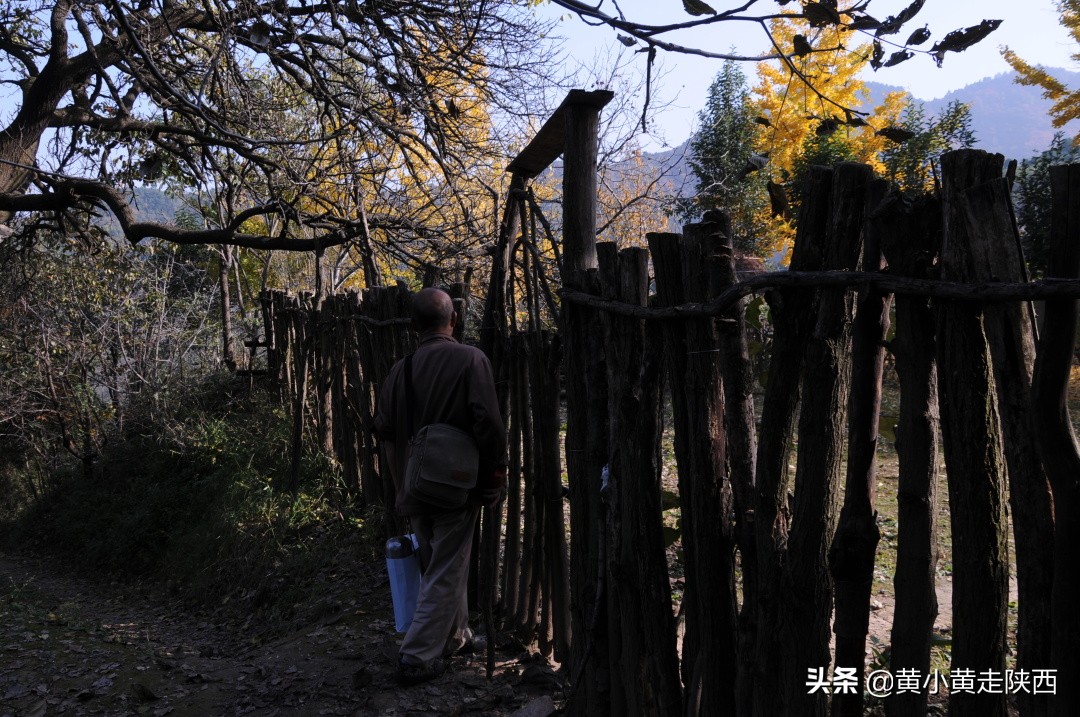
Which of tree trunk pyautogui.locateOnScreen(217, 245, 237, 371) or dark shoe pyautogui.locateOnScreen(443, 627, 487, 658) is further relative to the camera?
tree trunk pyautogui.locateOnScreen(217, 245, 237, 371)

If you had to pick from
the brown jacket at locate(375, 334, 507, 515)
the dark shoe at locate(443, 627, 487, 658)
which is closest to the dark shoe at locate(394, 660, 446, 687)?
the dark shoe at locate(443, 627, 487, 658)

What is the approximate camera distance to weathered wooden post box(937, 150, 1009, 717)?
63.7 inches

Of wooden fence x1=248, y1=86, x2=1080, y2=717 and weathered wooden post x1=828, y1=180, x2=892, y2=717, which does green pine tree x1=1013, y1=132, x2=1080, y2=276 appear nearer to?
wooden fence x1=248, y1=86, x2=1080, y2=717

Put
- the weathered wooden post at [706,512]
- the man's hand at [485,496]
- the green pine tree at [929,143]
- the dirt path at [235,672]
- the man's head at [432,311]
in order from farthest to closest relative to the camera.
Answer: the green pine tree at [929,143]
the man's head at [432,311]
the man's hand at [485,496]
the dirt path at [235,672]
the weathered wooden post at [706,512]

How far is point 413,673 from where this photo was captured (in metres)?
3.88

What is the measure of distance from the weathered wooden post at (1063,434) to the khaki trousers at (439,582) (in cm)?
290

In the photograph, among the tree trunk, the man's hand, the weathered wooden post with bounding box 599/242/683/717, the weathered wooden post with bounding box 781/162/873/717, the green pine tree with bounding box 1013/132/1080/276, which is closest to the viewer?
the weathered wooden post with bounding box 781/162/873/717

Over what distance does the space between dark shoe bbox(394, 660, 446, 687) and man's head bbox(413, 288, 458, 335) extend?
5.64 feet

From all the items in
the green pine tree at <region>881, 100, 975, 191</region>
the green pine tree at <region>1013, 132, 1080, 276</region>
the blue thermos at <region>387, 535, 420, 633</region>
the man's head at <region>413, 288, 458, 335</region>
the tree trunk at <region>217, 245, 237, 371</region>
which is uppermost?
the green pine tree at <region>881, 100, 975, 191</region>

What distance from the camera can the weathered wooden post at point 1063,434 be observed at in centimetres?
145

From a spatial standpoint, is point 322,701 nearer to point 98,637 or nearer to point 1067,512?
point 98,637

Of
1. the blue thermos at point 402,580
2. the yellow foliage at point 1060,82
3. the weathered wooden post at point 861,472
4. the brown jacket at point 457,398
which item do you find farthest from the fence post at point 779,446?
the yellow foliage at point 1060,82

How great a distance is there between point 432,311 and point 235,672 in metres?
2.42

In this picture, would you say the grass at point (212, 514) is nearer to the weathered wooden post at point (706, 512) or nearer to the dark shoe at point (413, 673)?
the dark shoe at point (413, 673)
